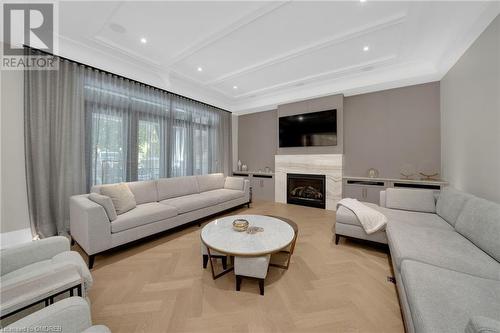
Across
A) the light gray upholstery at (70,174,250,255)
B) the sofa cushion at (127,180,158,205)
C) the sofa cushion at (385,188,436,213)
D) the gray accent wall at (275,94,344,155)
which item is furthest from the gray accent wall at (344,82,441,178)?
the sofa cushion at (127,180,158,205)

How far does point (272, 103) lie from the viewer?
5.23 meters

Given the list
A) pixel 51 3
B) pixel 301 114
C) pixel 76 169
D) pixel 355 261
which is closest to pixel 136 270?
pixel 76 169

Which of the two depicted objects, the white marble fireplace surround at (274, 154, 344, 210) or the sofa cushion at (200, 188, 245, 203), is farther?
the white marble fireplace surround at (274, 154, 344, 210)

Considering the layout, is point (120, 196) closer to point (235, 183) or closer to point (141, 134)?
point (141, 134)

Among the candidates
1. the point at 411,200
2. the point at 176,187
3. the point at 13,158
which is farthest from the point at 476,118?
the point at 13,158

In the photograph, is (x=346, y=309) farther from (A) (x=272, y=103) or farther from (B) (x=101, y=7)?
(A) (x=272, y=103)

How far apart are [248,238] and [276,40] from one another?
109 inches

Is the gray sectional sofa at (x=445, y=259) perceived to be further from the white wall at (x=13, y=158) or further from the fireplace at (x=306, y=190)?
the white wall at (x=13, y=158)

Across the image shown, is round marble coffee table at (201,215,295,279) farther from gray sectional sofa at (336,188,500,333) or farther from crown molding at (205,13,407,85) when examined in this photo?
crown molding at (205,13,407,85)

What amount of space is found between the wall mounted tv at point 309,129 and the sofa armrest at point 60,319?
15.3 ft

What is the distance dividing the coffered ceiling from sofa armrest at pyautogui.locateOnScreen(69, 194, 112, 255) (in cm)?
230

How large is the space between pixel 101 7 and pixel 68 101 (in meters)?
1.47

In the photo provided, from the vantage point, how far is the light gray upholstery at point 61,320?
0.68 m

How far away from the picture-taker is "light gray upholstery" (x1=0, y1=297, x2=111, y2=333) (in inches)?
26.9
